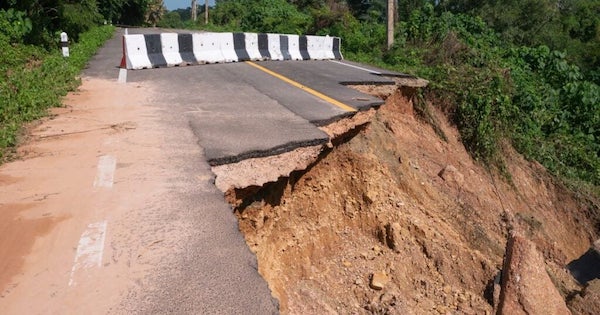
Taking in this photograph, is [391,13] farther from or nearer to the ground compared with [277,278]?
farther from the ground

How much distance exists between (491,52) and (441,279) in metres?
11.3

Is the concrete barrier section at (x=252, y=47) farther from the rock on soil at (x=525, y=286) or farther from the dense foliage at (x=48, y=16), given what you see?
the rock on soil at (x=525, y=286)

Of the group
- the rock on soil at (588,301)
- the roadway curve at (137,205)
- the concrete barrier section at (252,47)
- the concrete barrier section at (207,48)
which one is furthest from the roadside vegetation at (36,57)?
the rock on soil at (588,301)

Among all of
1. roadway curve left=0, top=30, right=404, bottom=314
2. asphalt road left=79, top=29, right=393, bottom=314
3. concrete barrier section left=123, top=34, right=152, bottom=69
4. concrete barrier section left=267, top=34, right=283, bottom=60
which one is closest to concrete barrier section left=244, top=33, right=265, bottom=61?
concrete barrier section left=267, top=34, right=283, bottom=60

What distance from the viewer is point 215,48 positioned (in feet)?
41.2

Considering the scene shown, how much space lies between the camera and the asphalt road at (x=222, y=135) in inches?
109

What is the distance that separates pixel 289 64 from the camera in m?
12.6

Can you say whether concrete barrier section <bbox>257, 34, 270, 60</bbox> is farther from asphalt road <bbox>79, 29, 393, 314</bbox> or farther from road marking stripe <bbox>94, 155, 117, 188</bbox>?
road marking stripe <bbox>94, 155, 117, 188</bbox>

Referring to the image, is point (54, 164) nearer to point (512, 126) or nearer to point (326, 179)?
point (326, 179)

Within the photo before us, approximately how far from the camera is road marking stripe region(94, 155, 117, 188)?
4129 mm

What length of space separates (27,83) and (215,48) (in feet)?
17.7

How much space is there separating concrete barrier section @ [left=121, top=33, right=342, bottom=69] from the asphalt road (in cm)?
52

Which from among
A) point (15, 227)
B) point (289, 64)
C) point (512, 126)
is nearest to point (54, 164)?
point (15, 227)

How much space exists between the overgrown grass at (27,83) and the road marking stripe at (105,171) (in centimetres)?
104
